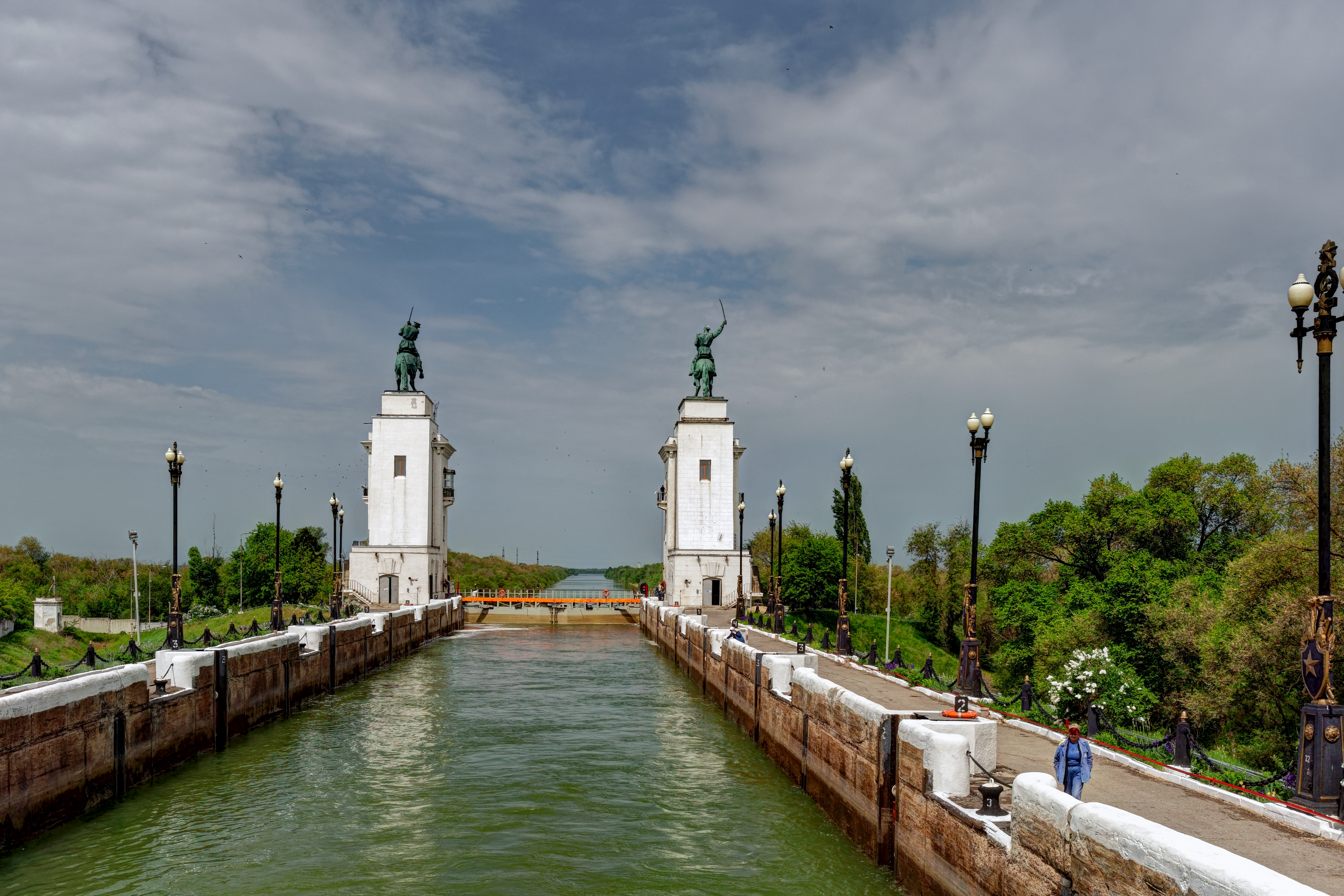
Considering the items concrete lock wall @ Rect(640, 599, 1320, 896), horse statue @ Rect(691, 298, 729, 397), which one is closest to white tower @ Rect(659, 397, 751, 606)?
horse statue @ Rect(691, 298, 729, 397)

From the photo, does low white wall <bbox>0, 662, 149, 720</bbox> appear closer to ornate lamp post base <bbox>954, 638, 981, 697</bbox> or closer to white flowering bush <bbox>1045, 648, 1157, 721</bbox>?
ornate lamp post base <bbox>954, 638, 981, 697</bbox>

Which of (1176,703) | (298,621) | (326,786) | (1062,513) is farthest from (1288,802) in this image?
(298,621)

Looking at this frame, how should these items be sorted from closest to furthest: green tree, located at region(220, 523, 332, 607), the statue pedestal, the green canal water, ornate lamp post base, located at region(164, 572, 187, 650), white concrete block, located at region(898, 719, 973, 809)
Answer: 1. white concrete block, located at region(898, 719, 973, 809)
2. the green canal water
3. ornate lamp post base, located at region(164, 572, 187, 650)
4. the statue pedestal
5. green tree, located at region(220, 523, 332, 607)

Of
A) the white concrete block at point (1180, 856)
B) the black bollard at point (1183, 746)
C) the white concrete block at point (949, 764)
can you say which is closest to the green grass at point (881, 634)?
the black bollard at point (1183, 746)

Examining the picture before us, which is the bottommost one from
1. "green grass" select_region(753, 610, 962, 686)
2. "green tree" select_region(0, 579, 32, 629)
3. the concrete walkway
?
"green grass" select_region(753, 610, 962, 686)

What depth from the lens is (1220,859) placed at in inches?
253

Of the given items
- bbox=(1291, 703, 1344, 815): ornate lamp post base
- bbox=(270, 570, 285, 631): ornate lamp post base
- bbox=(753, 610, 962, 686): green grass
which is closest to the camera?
bbox=(1291, 703, 1344, 815): ornate lamp post base

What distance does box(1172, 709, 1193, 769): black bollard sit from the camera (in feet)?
40.4

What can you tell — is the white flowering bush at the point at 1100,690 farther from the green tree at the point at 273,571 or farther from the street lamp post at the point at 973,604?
the green tree at the point at 273,571

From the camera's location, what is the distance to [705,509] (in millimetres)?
65688

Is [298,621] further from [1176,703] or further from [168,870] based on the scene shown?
[1176,703]

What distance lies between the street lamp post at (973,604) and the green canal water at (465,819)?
14.3ft

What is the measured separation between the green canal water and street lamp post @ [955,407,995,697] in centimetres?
437

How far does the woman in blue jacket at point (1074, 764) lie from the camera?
1027 centimetres
